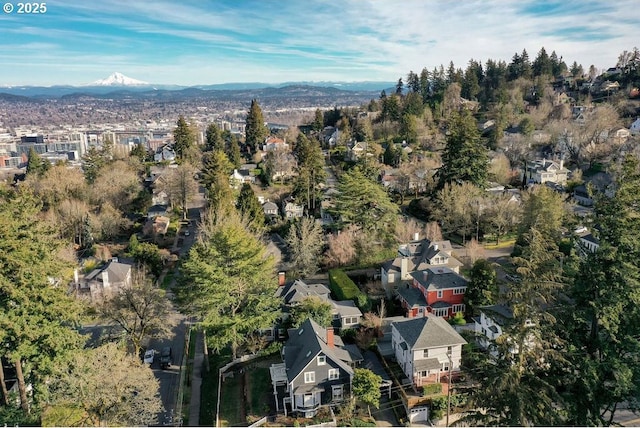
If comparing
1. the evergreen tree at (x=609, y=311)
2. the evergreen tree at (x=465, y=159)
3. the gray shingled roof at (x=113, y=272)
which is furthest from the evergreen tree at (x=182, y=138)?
the evergreen tree at (x=609, y=311)

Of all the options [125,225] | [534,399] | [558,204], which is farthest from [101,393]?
[558,204]

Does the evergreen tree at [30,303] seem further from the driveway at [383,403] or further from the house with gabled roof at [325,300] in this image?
the driveway at [383,403]

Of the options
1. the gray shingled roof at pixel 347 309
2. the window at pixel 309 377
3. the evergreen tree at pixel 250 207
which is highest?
the evergreen tree at pixel 250 207

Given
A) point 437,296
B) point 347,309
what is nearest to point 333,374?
point 347,309

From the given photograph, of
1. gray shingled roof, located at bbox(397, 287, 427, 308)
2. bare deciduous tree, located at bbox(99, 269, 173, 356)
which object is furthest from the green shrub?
bare deciduous tree, located at bbox(99, 269, 173, 356)

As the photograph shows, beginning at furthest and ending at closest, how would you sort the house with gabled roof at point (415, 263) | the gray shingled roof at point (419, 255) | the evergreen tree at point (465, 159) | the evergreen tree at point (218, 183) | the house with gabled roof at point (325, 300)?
1. the evergreen tree at point (465, 159)
2. the evergreen tree at point (218, 183)
3. the gray shingled roof at point (419, 255)
4. the house with gabled roof at point (415, 263)
5. the house with gabled roof at point (325, 300)

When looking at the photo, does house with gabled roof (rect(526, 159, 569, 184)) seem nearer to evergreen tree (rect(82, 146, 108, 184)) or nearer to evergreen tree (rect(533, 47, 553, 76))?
evergreen tree (rect(533, 47, 553, 76))

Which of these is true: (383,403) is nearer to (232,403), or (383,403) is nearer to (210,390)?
(232,403)
